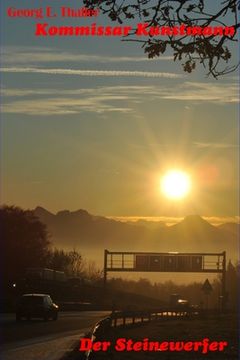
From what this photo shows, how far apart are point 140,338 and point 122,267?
68377mm

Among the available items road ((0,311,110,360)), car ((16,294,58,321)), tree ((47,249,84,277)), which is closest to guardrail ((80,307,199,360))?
road ((0,311,110,360))

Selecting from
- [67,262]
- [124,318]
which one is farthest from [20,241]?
[124,318]

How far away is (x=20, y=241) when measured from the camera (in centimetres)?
10425

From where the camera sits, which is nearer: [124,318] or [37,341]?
[37,341]

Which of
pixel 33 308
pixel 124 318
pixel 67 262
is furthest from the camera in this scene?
pixel 67 262

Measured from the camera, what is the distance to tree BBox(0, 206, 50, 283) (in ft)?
327

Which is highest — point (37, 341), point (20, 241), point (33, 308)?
point (20, 241)

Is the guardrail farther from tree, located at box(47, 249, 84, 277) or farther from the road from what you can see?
tree, located at box(47, 249, 84, 277)

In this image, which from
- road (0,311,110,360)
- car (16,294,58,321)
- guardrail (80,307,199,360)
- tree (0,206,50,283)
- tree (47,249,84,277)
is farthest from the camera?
tree (47,249,84,277)

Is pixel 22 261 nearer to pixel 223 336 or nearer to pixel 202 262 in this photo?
pixel 202 262

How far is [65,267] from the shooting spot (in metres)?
149

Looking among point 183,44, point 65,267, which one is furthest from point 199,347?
point 65,267

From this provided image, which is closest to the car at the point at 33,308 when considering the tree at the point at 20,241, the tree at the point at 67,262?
the tree at the point at 20,241

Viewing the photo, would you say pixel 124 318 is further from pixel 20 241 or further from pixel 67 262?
pixel 67 262
